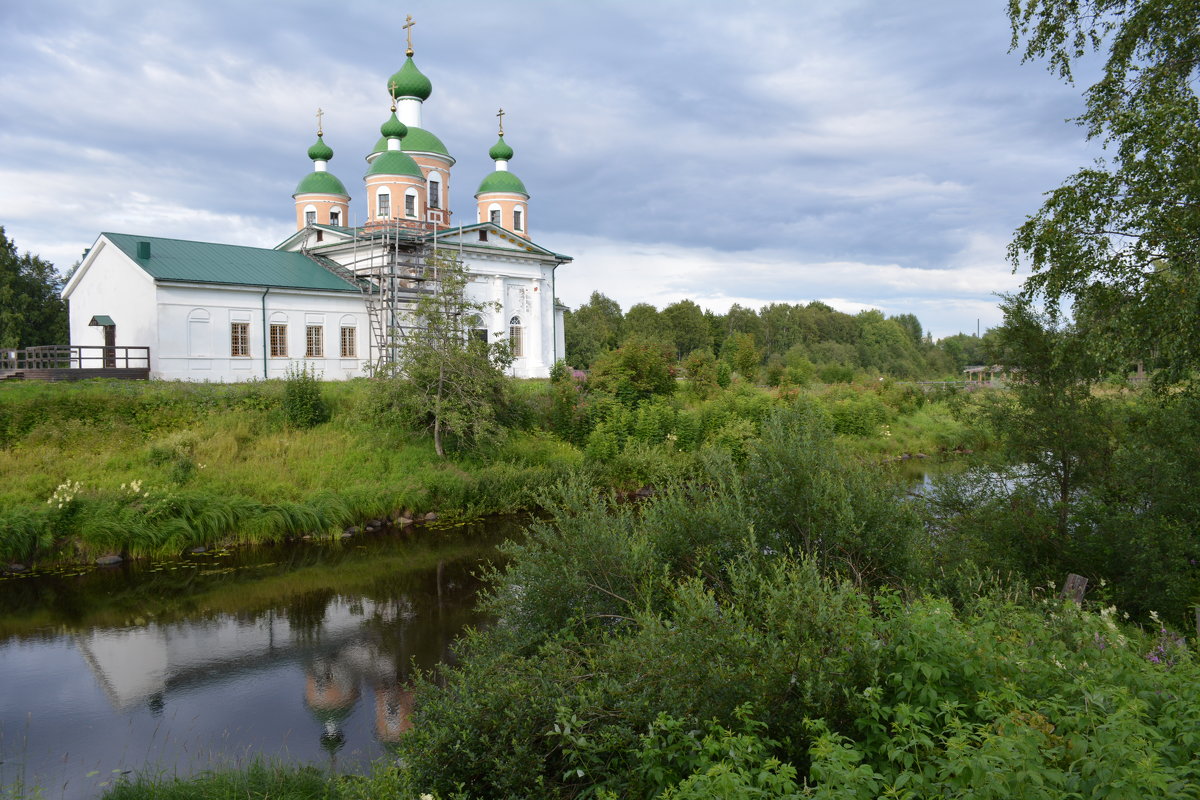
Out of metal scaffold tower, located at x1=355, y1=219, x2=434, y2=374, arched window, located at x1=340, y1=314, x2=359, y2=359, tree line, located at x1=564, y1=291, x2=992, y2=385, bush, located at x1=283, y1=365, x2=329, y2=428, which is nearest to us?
bush, located at x1=283, y1=365, x2=329, y2=428

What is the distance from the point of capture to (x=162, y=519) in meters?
15.1

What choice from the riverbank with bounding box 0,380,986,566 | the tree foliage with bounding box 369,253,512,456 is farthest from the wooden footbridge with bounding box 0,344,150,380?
the tree foliage with bounding box 369,253,512,456

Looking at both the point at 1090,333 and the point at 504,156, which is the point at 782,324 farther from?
the point at 1090,333

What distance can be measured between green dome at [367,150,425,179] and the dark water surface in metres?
22.0

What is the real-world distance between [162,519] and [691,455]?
13195 millimetres

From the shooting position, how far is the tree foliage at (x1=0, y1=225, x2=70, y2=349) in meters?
36.9

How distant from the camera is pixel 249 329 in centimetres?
2833

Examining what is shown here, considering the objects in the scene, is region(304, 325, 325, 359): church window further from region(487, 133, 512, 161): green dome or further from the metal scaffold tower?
region(487, 133, 512, 161): green dome

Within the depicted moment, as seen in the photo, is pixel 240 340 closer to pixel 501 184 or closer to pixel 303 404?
pixel 303 404

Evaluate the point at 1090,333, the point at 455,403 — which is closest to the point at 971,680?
the point at 1090,333

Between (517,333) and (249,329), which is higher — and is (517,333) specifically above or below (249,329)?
above

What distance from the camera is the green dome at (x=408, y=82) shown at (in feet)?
117

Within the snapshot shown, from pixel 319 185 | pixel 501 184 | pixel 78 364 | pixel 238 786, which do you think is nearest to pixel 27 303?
pixel 319 185

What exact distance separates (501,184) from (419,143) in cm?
453
